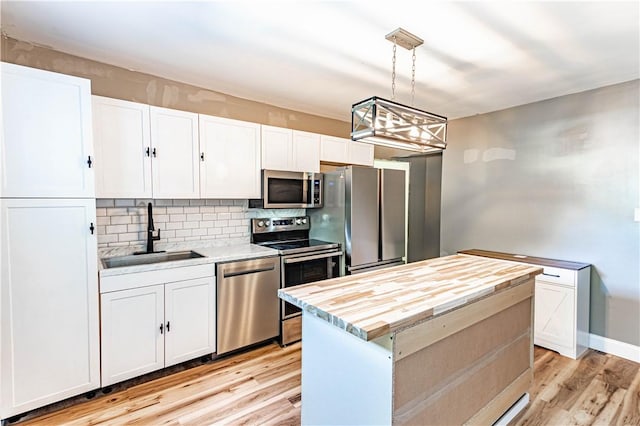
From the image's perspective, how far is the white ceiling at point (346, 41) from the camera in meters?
1.82

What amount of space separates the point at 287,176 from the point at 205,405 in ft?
6.91

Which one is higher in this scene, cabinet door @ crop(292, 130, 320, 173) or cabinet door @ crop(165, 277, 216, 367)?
cabinet door @ crop(292, 130, 320, 173)

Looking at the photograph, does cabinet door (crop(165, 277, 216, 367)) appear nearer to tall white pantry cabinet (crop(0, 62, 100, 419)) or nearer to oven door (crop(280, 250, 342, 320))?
tall white pantry cabinet (crop(0, 62, 100, 419))

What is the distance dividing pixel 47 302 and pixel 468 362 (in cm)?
257

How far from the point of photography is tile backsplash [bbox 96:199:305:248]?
8.80ft

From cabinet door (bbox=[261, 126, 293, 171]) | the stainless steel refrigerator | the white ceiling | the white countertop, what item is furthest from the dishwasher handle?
the white ceiling

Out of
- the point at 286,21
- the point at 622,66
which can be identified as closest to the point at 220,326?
the point at 286,21

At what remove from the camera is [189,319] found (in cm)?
256

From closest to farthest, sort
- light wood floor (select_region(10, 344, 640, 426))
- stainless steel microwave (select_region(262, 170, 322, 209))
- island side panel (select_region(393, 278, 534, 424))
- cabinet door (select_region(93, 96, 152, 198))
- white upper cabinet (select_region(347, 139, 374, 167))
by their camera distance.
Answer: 1. island side panel (select_region(393, 278, 534, 424))
2. light wood floor (select_region(10, 344, 640, 426))
3. cabinet door (select_region(93, 96, 152, 198))
4. stainless steel microwave (select_region(262, 170, 322, 209))
5. white upper cabinet (select_region(347, 139, 374, 167))

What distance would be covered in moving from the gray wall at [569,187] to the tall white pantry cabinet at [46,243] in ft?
13.1

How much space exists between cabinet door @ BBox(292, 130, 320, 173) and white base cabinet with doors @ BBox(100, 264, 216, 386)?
4.88ft

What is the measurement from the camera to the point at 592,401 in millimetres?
2250

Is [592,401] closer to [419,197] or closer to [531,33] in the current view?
[531,33]

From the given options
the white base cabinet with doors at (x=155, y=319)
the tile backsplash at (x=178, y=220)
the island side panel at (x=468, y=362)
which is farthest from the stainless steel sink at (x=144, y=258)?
the island side panel at (x=468, y=362)
